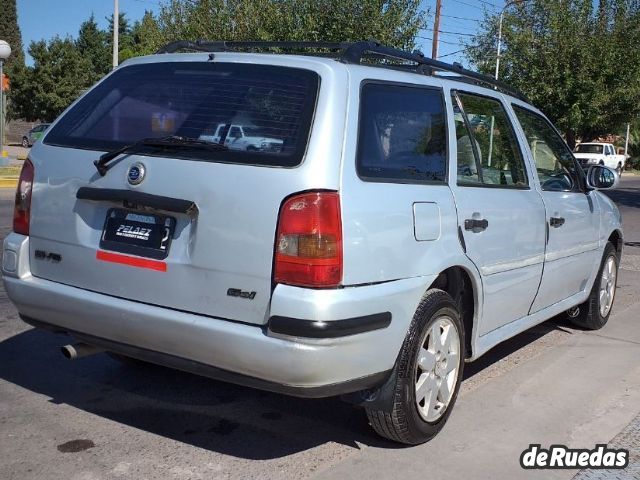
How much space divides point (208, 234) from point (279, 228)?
12.8 inches

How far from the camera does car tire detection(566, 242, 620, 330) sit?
6.19m

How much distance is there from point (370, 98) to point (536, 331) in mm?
3562

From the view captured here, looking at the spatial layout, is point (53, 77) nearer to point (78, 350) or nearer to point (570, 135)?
point (570, 135)

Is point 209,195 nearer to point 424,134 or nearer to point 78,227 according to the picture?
point 78,227

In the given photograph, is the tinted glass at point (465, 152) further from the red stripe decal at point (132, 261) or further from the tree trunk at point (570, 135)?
the tree trunk at point (570, 135)

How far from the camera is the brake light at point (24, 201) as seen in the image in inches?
147

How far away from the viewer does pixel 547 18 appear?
96.7 feet

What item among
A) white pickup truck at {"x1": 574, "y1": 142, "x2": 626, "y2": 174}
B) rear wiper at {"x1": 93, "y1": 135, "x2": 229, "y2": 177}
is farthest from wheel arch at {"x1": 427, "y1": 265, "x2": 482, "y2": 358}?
white pickup truck at {"x1": 574, "y1": 142, "x2": 626, "y2": 174}

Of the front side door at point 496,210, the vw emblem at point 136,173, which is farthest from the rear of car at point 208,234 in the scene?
the front side door at point 496,210

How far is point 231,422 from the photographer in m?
4.00

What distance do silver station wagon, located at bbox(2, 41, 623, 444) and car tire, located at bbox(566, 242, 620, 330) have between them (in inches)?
87.3

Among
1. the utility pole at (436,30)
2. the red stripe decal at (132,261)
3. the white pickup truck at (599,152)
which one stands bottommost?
the red stripe decal at (132,261)

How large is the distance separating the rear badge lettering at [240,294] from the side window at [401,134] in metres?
0.71

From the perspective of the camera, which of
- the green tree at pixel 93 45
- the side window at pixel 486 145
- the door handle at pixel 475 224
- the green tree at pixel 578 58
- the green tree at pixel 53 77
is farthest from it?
the green tree at pixel 93 45
